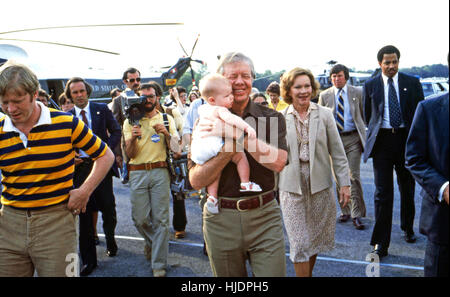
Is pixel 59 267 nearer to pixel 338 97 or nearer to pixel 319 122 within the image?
pixel 319 122

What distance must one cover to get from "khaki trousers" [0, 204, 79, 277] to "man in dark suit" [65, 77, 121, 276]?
189 centimetres

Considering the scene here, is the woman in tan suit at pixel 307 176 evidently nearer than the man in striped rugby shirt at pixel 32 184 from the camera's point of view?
No

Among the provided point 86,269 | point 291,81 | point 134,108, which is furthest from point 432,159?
point 86,269

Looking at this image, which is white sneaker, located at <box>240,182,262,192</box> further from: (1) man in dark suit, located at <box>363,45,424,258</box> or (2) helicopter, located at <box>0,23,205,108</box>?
(2) helicopter, located at <box>0,23,205,108</box>

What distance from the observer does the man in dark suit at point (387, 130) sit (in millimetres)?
4297

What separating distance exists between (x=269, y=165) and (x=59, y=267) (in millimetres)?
1460

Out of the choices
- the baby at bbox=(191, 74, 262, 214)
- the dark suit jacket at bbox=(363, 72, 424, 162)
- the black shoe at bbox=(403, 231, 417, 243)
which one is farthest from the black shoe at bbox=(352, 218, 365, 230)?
the baby at bbox=(191, 74, 262, 214)

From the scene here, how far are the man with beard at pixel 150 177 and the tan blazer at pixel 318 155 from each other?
5.04 ft

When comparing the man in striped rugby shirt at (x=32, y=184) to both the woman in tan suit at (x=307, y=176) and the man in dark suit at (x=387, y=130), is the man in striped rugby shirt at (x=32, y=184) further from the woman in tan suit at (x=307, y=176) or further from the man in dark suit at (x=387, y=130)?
the man in dark suit at (x=387, y=130)

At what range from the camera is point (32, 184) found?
7.78ft

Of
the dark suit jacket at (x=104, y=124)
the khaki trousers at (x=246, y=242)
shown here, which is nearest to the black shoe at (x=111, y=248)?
the dark suit jacket at (x=104, y=124)

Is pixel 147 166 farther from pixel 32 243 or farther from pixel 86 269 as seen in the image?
pixel 32 243

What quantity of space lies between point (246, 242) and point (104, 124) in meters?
3.05

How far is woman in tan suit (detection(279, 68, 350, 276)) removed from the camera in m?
3.31
